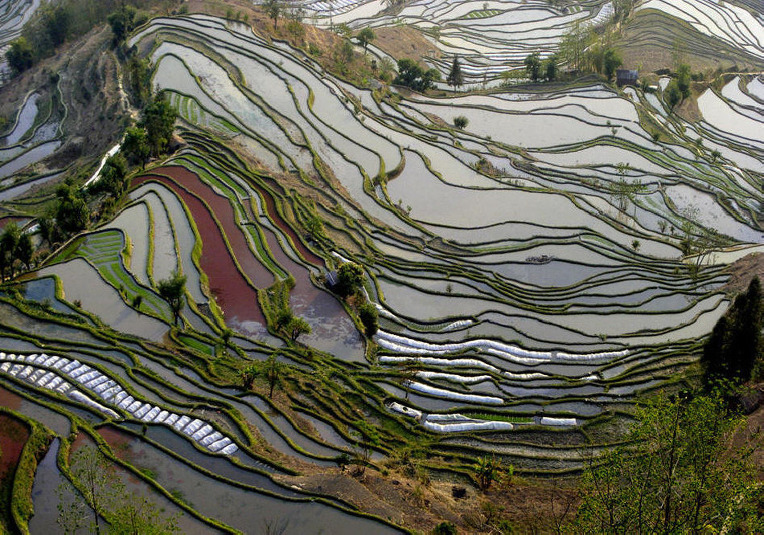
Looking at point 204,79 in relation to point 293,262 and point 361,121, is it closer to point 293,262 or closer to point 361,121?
point 361,121

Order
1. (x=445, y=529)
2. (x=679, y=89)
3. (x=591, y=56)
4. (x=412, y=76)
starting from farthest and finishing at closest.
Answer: (x=591, y=56), (x=412, y=76), (x=679, y=89), (x=445, y=529)

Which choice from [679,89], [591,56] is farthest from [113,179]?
[591,56]

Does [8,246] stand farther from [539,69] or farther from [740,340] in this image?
[539,69]

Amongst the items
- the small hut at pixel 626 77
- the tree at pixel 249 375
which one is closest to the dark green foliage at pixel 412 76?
the small hut at pixel 626 77

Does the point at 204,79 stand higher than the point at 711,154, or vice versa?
the point at 204,79

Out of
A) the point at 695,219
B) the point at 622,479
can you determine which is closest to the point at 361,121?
the point at 695,219

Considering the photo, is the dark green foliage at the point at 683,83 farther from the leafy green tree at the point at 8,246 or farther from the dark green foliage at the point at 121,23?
the leafy green tree at the point at 8,246

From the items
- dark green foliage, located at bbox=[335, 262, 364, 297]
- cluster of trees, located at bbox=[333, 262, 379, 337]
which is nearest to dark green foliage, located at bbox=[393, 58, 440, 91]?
cluster of trees, located at bbox=[333, 262, 379, 337]
